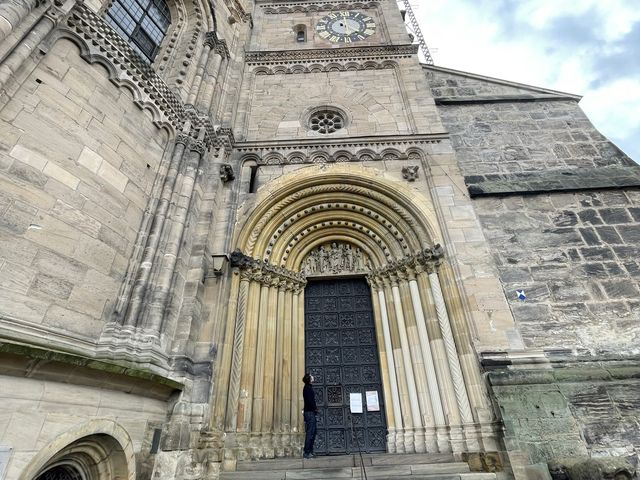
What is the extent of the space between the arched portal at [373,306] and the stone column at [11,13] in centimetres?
388

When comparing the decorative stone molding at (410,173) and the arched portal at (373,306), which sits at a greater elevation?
the decorative stone molding at (410,173)

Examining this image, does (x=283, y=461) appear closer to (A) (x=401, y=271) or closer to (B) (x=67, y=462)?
(B) (x=67, y=462)

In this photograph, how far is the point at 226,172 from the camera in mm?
6609

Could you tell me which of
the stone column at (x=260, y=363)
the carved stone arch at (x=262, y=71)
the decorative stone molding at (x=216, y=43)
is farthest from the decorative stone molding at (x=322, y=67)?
the stone column at (x=260, y=363)

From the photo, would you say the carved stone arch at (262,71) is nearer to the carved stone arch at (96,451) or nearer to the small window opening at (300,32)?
the small window opening at (300,32)

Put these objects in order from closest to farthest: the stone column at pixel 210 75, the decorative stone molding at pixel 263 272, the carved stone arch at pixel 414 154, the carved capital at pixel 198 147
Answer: the decorative stone molding at pixel 263 272 → the carved capital at pixel 198 147 → the stone column at pixel 210 75 → the carved stone arch at pixel 414 154

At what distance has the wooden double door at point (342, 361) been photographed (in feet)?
18.1

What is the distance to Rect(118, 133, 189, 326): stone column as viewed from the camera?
4219 mm

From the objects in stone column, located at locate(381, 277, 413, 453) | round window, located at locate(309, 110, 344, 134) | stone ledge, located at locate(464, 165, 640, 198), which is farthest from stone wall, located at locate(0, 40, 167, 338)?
stone ledge, located at locate(464, 165, 640, 198)

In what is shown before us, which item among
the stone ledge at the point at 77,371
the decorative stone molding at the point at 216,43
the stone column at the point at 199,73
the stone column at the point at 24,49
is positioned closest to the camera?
the stone ledge at the point at 77,371

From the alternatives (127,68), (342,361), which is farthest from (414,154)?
(127,68)

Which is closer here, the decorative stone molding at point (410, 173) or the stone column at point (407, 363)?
the stone column at point (407, 363)

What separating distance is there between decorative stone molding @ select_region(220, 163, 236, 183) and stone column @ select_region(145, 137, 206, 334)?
493 mm

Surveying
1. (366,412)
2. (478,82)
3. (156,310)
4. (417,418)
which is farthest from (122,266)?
(478,82)
